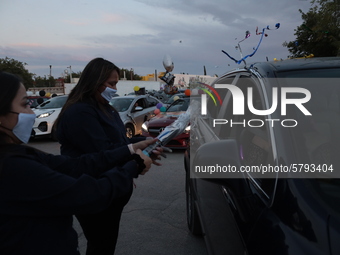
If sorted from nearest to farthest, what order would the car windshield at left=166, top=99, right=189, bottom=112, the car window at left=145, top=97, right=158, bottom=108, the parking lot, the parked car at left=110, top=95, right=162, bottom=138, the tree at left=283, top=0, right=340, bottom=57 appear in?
the parking lot < the car windshield at left=166, top=99, right=189, bottom=112 < the parked car at left=110, top=95, right=162, bottom=138 < the car window at left=145, top=97, right=158, bottom=108 < the tree at left=283, top=0, right=340, bottom=57

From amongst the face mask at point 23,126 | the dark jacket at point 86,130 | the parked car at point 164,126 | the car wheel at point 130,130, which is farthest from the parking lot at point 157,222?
the car wheel at point 130,130

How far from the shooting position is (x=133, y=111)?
10180 mm

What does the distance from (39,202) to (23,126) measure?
1.10 feet

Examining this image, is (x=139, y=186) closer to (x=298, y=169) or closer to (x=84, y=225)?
(x=84, y=225)

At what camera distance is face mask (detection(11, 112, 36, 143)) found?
1.25 meters

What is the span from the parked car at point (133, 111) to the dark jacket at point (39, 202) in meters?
8.26

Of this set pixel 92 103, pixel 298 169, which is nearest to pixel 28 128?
pixel 92 103

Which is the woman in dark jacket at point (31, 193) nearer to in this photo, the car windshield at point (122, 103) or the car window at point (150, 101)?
the car windshield at point (122, 103)

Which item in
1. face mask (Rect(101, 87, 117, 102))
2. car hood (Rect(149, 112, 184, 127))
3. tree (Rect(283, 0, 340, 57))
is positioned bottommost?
car hood (Rect(149, 112, 184, 127))

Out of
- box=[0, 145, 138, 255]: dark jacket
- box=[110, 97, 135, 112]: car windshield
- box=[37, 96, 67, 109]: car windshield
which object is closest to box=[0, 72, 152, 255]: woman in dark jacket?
box=[0, 145, 138, 255]: dark jacket

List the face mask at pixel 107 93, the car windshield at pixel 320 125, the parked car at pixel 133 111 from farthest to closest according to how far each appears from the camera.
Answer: the parked car at pixel 133 111
the face mask at pixel 107 93
the car windshield at pixel 320 125

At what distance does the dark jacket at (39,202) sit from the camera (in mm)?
1131

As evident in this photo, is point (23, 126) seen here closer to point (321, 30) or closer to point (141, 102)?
point (141, 102)

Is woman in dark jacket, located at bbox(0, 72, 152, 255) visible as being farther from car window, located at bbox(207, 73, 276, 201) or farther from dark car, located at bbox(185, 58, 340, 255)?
car window, located at bbox(207, 73, 276, 201)
